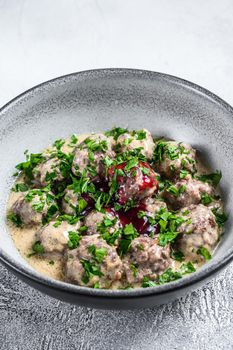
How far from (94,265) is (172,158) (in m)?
1.08

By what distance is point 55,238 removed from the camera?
461 cm

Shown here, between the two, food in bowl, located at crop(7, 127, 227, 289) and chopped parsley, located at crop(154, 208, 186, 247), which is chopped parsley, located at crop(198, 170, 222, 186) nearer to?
food in bowl, located at crop(7, 127, 227, 289)

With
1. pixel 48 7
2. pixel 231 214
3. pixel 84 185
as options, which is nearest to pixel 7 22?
pixel 48 7

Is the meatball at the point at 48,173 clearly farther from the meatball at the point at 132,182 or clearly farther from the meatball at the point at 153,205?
the meatball at the point at 153,205

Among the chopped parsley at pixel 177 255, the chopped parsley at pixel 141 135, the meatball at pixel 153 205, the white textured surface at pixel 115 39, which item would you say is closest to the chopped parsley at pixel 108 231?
the meatball at pixel 153 205

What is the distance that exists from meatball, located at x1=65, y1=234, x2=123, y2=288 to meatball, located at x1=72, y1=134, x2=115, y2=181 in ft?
2.11

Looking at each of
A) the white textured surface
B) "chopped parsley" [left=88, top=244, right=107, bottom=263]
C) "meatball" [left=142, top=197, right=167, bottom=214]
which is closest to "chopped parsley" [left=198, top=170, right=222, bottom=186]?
"meatball" [left=142, top=197, right=167, bottom=214]

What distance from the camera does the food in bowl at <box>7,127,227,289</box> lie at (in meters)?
4.48

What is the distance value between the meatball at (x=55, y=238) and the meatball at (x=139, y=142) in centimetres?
84

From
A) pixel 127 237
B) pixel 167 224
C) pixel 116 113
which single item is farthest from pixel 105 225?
pixel 116 113

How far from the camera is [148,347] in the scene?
4.68m

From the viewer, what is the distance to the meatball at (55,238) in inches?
181

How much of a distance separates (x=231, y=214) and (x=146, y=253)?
29.4 inches

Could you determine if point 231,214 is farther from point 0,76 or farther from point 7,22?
point 7,22
